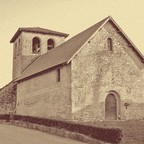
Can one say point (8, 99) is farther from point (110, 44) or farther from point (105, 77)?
point (110, 44)

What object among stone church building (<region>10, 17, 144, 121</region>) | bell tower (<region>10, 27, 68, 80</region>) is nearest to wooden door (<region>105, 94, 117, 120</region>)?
stone church building (<region>10, 17, 144, 121</region>)

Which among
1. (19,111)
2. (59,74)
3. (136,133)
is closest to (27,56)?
(19,111)

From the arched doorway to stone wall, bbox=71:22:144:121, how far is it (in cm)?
40

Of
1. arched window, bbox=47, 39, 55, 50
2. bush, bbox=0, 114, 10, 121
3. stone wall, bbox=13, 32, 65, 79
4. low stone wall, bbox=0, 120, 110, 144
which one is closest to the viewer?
low stone wall, bbox=0, 120, 110, 144

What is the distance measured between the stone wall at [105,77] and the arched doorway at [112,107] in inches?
15.9

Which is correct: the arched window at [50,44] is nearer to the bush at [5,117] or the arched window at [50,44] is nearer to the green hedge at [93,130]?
Result: the bush at [5,117]

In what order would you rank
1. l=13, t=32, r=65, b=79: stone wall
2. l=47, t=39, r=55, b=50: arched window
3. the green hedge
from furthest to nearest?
l=47, t=39, r=55, b=50: arched window < l=13, t=32, r=65, b=79: stone wall < the green hedge

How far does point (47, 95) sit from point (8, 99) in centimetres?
1067

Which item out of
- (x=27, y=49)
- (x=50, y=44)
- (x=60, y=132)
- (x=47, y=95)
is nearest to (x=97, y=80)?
(x=47, y=95)

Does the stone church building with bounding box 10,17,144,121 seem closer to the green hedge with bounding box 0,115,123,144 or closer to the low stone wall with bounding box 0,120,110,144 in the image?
the low stone wall with bounding box 0,120,110,144

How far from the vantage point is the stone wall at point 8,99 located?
122ft

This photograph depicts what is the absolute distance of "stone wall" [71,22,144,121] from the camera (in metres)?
25.6

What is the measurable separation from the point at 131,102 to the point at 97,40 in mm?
6486

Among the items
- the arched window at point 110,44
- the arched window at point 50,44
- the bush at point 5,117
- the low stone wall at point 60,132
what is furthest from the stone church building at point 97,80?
the arched window at point 50,44
